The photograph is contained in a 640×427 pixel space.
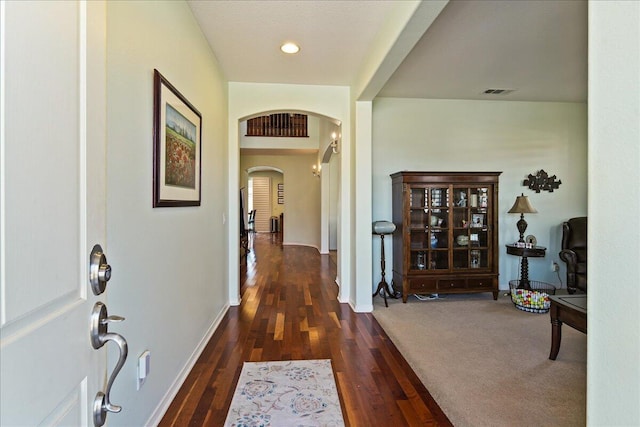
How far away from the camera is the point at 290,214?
9812 millimetres

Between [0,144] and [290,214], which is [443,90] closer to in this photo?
[0,144]

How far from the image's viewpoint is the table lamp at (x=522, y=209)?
162 inches

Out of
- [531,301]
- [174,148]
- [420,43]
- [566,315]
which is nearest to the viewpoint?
[174,148]

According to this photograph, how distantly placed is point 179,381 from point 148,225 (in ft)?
3.72

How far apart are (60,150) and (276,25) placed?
2.39 m

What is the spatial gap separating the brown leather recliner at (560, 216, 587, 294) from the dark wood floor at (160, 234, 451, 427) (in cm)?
266

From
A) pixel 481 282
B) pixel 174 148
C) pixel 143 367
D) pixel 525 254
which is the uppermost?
pixel 174 148

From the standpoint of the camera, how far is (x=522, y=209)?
4125 mm

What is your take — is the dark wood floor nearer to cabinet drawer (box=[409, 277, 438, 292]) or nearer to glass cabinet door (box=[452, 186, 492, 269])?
cabinet drawer (box=[409, 277, 438, 292])

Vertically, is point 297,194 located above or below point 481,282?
above

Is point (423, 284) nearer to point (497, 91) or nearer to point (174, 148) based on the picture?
point (497, 91)
